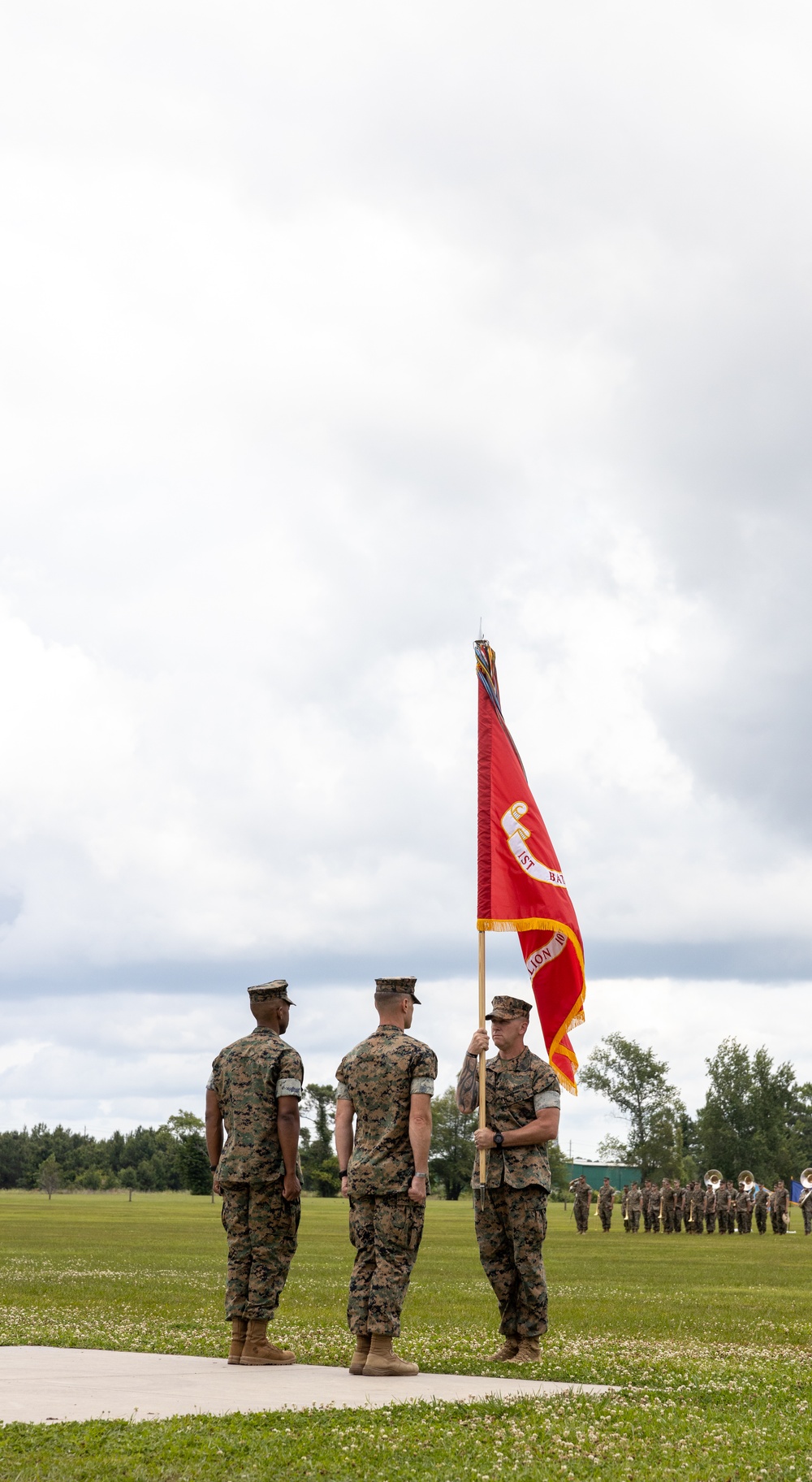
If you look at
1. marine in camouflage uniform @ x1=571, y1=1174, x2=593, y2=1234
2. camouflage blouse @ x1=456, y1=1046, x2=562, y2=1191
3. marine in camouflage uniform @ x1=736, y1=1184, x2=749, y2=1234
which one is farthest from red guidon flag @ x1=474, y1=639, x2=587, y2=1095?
marine in camouflage uniform @ x1=736, y1=1184, x2=749, y2=1234

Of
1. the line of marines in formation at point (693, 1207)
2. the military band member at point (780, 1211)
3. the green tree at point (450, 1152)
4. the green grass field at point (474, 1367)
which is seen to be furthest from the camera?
the green tree at point (450, 1152)

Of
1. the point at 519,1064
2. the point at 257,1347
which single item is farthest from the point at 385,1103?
Result: the point at 257,1347

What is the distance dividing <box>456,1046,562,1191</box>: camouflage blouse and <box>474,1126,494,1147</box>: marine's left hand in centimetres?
13

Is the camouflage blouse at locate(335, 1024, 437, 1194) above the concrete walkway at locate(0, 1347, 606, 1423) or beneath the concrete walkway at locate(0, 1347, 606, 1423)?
above

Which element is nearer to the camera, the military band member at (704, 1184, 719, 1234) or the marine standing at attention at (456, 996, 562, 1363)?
the marine standing at attention at (456, 996, 562, 1363)

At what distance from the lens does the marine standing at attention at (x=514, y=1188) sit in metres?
9.83

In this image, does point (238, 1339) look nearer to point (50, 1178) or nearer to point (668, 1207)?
point (668, 1207)

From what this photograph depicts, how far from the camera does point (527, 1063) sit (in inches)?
406

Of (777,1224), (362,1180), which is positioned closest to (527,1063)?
(362,1180)

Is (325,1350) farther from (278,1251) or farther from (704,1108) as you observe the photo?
(704,1108)

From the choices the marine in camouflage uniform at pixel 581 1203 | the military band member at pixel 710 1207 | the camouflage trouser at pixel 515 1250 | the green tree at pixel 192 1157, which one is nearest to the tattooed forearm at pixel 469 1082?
the camouflage trouser at pixel 515 1250

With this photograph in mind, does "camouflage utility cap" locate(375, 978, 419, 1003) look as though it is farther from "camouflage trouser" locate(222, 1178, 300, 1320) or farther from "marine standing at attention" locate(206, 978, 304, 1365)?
"camouflage trouser" locate(222, 1178, 300, 1320)

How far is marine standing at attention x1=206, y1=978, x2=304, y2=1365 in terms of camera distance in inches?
364

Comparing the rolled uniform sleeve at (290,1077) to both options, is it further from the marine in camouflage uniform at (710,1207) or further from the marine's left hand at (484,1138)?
the marine in camouflage uniform at (710,1207)
